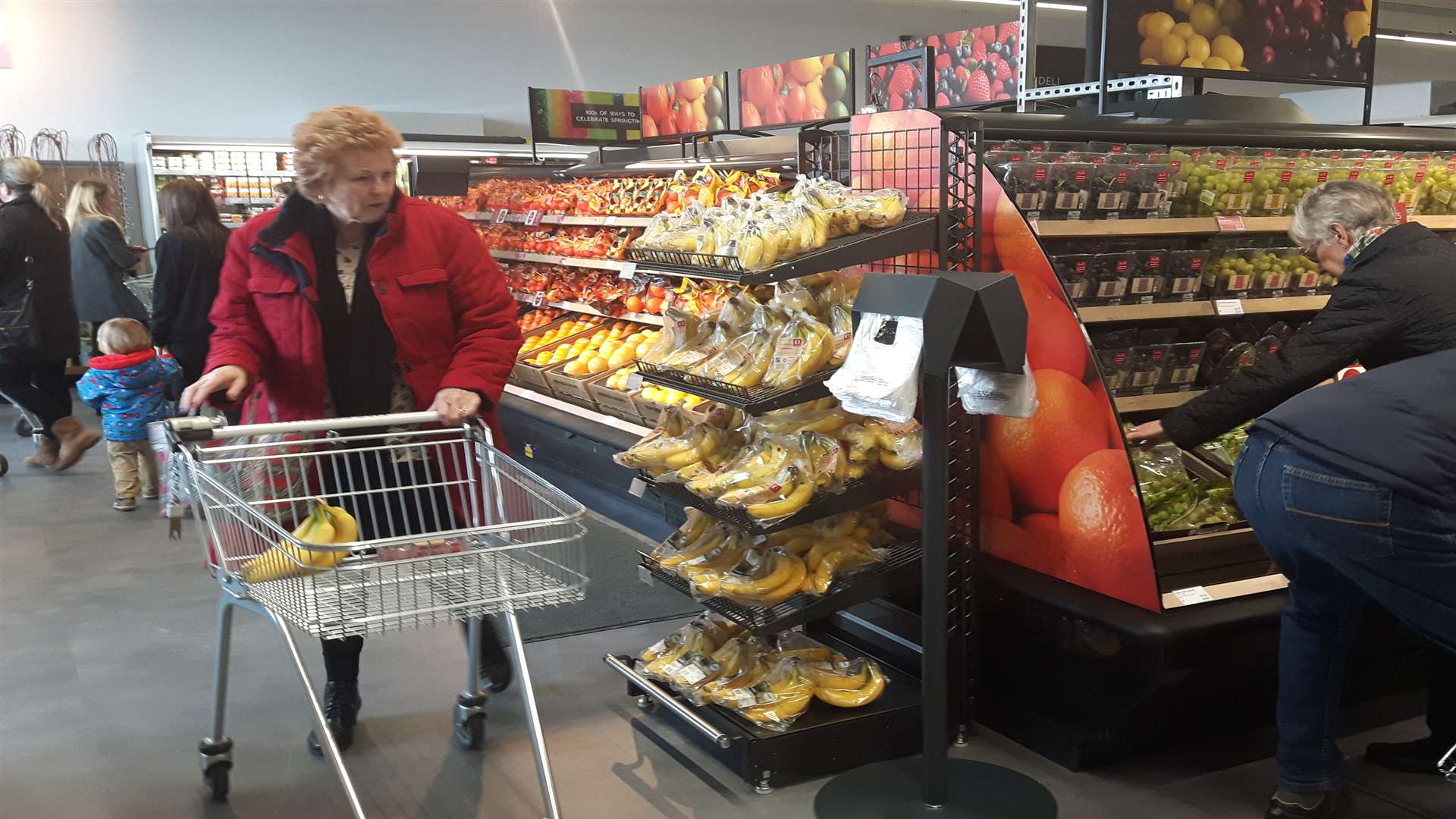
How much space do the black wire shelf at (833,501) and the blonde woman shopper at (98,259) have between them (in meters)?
5.84

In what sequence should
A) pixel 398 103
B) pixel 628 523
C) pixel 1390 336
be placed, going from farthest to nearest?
pixel 398 103 < pixel 628 523 < pixel 1390 336

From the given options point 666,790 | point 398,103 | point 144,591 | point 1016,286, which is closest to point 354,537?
point 666,790

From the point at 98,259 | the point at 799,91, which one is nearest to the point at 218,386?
the point at 799,91

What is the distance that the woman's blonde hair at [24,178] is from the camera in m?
6.45

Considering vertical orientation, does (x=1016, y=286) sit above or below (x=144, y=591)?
above

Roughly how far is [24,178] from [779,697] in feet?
19.0

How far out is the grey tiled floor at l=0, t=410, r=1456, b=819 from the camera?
293cm

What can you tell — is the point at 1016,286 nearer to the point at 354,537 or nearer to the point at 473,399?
the point at 473,399

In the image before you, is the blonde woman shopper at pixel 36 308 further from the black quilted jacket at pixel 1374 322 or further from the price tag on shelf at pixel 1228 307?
the black quilted jacket at pixel 1374 322

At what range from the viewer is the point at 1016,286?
2.49 m

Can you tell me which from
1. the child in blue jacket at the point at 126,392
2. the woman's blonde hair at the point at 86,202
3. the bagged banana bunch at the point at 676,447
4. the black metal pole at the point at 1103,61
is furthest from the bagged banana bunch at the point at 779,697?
the woman's blonde hair at the point at 86,202

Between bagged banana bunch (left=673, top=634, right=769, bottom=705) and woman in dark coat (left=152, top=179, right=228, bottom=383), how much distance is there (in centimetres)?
369

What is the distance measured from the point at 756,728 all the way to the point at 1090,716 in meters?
0.88

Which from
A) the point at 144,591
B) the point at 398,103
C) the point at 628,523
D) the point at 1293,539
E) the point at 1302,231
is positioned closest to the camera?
the point at 1293,539
